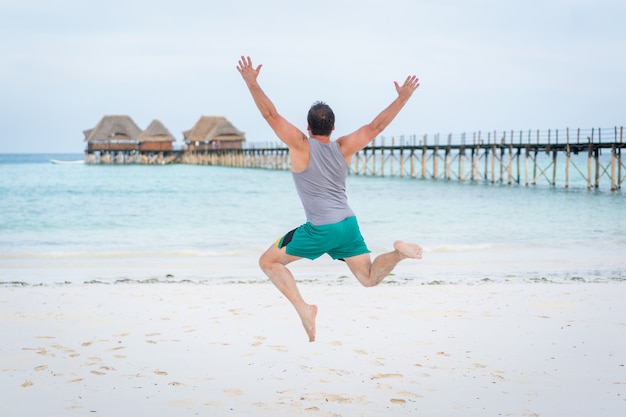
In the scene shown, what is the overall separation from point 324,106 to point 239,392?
170 centimetres

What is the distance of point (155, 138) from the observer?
277 ft

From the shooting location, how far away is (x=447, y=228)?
791 inches

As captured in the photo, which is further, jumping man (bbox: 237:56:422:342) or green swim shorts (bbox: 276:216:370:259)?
green swim shorts (bbox: 276:216:370:259)

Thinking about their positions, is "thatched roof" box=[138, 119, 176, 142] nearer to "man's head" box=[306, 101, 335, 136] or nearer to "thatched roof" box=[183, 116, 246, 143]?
"thatched roof" box=[183, 116, 246, 143]

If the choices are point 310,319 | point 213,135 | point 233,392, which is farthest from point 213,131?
point 310,319

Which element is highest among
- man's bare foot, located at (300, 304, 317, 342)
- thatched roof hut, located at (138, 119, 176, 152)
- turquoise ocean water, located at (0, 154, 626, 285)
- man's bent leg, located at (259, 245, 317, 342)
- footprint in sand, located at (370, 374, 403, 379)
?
thatched roof hut, located at (138, 119, 176, 152)

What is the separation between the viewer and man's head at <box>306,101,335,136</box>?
143 inches

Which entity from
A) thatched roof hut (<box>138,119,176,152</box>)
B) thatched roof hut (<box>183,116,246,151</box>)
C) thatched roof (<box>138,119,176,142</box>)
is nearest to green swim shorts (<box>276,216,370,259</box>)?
thatched roof hut (<box>183,116,246,151</box>)

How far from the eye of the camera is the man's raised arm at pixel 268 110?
3496 mm

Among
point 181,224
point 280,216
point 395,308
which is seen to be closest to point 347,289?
point 395,308

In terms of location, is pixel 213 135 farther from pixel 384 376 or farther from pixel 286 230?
pixel 384 376

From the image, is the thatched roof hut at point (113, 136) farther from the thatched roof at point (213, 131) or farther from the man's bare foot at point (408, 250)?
the man's bare foot at point (408, 250)

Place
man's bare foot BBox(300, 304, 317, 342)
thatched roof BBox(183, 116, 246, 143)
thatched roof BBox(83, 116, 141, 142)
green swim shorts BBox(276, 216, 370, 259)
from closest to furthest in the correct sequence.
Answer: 1. green swim shorts BBox(276, 216, 370, 259)
2. man's bare foot BBox(300, 304, 317, 342)
3. thatched roof BBox(183, 116, 246, 143)
4. thatched roof BBox(83, 116, 141, 142)

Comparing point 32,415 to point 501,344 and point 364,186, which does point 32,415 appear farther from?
point 364,186
